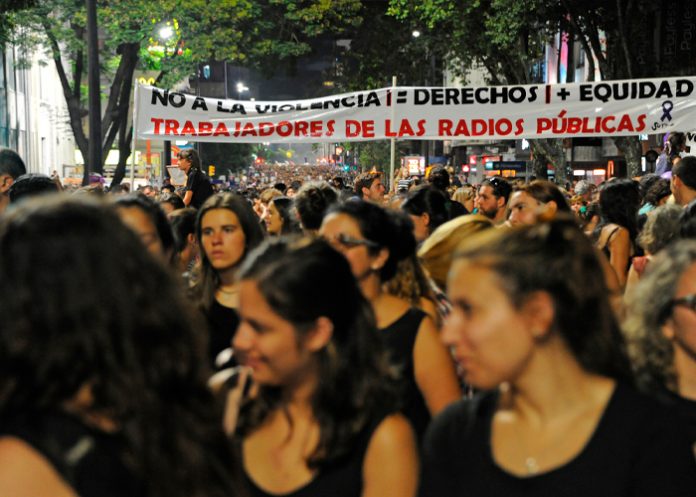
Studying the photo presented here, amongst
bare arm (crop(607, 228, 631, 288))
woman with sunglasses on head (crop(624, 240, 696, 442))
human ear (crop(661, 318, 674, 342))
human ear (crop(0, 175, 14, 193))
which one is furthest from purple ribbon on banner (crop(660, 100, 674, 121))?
human ear (crop(661, 318, 674, 342))

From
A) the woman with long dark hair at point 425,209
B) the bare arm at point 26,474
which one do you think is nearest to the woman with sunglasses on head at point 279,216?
the woman with long dark hair at point 425,209

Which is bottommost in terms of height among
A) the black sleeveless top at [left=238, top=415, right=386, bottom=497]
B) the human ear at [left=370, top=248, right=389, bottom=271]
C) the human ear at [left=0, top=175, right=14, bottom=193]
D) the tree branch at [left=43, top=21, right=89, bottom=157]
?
the black sleeveless top at [left=238, top=415, right=386, bottom=497]

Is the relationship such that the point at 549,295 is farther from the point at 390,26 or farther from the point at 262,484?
the point at 390,26

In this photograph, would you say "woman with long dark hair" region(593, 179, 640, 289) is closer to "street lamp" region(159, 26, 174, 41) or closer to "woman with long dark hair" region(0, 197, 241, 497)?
"woman with long dark hair" region(0, 197, 241, 497)

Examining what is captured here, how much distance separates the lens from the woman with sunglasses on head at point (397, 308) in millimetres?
4270

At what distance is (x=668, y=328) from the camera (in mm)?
3568

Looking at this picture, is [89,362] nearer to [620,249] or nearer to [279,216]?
[620,249]

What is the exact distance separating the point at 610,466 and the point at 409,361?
1.62 meters

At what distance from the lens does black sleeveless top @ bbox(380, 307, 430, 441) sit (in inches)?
167

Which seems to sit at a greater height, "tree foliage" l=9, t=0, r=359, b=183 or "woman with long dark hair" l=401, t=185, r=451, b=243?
"tree foliage" l=9, t=0, r=359, b=183

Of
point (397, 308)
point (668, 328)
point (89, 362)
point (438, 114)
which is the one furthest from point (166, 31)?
point (89, 362)

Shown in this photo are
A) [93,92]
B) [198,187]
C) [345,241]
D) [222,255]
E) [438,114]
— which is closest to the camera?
[345,241]

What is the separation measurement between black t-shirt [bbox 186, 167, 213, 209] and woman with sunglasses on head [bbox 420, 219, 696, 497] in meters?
10.1

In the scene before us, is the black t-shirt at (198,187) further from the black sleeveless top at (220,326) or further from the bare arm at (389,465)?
the bare arm at (389,465)
